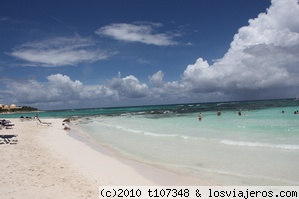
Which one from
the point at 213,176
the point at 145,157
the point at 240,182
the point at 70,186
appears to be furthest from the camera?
the point at 145,157

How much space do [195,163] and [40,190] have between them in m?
7.81

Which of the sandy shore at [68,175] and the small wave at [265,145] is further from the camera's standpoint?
the small wave at [265,145]

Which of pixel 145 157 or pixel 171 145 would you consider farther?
pixel 171 145

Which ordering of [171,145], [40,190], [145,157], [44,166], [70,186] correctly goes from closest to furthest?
1. [40,190]
2. [70,186]
3. [44,166]
4. [145,157]
5. [171,145]

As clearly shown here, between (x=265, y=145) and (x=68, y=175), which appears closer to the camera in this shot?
(x=68, y=175)

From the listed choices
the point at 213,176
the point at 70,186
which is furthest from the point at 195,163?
the point at 70,186

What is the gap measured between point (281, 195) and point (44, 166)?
10004 millimetres

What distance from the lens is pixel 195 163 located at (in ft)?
44.8

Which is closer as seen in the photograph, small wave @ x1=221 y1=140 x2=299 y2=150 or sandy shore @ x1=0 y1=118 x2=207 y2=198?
sandy shore @ x1=0 y1=118 x2=207 y2=198

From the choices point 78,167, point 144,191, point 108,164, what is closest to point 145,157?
point 108,164

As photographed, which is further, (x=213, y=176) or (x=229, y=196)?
(x=213, y=176)

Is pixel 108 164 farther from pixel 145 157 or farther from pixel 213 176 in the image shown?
pixel 213 176

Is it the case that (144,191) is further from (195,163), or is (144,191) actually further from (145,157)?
(145,157)

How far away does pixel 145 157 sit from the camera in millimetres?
15914
